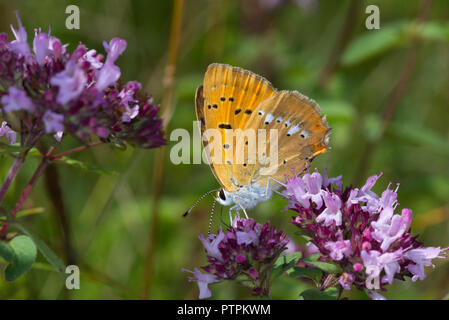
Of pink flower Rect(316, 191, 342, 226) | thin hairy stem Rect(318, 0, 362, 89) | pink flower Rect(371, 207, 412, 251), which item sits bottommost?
pink flower Rect(371, 207, 412, 251)

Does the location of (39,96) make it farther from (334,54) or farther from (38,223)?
(334,54)

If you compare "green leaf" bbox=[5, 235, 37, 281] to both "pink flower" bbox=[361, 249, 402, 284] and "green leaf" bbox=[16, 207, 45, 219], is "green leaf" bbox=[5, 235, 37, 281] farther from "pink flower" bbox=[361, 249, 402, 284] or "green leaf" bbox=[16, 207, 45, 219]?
"pink flower" bbox=[361, 249, 402, 284]

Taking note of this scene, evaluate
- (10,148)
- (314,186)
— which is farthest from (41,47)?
(314,186)

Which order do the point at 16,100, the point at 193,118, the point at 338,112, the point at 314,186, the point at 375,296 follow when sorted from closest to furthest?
the point at 16,100 < the point at 375,296 < the point at 314,186 < the point at 338,112 < the point at 193,118

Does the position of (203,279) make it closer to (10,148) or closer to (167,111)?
(10,148)

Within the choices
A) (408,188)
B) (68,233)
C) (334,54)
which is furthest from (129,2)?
(408,188)

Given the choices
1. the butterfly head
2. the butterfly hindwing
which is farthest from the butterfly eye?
the butterfly hindwing
